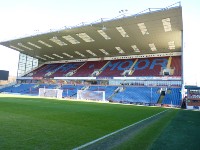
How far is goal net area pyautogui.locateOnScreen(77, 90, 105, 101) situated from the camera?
38844 mm

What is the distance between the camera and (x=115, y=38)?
38688mm

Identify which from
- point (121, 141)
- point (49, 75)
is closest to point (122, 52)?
point (49, 75)

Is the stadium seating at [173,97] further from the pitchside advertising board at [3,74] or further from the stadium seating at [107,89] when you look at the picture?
the pitchside advertising board at [3,74]

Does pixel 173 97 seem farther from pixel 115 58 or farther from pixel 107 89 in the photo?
pixel 115 58

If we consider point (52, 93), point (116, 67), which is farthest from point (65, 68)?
point (116, 67)

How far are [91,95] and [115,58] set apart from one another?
1617 cm

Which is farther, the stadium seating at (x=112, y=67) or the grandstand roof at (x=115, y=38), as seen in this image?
the stadium seating at (x=112, y=67)

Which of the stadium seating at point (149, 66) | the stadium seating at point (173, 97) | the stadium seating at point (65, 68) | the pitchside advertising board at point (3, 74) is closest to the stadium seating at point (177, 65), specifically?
the stadium seating at point (149, 66)

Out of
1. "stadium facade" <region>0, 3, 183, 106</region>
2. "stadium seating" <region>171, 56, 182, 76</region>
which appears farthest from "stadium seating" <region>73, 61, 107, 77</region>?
"stadium seating" <region>171, 56, 182, 76</region>

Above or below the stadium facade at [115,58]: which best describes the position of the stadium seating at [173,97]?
below

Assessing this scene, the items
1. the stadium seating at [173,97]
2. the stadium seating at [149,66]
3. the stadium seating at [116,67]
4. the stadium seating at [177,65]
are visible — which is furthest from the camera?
the stadium seating at [116,67]

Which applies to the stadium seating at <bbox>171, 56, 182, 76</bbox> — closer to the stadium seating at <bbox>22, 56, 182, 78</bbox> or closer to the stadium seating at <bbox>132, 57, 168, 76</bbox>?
the stadium seating at <bbox>22, 56, 182, 78</bbox>

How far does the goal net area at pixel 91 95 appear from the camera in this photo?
38844 mm

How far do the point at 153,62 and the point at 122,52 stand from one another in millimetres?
7953
